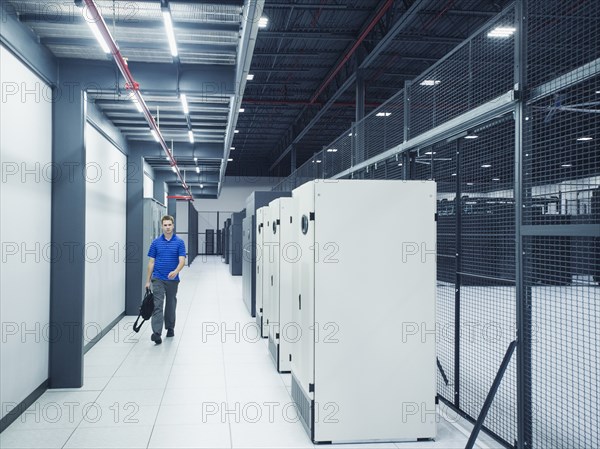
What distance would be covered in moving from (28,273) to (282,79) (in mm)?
10854

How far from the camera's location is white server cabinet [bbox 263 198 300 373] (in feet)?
16.6

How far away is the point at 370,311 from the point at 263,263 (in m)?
3.47

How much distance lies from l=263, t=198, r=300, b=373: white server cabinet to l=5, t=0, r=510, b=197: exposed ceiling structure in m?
1.44

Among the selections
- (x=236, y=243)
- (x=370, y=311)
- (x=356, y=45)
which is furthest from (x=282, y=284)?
(x=236, y=243)

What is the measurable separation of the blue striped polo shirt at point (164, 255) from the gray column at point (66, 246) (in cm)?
189

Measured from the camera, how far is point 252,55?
607cm

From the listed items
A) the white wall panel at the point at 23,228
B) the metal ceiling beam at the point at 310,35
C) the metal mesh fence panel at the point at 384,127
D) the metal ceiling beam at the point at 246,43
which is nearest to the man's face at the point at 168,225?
the metal ceiling beam at the point at 246,43

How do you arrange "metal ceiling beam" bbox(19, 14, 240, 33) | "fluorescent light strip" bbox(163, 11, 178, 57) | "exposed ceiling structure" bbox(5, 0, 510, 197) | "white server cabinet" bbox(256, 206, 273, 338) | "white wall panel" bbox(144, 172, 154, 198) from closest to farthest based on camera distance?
"fluorescent light strip" bbox(163, 11, 178, 57) → "metal ceiling beam" bbox(19, 14, 240, 33) → "exposed ceiling structure" bbox(5, 0, 510, 197) → "white server cabinet" bbox(256, 206, 273, 338) → "white wall panel" bbox(144, 172, 154, 198)

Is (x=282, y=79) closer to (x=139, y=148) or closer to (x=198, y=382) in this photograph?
(x=139, y=148)

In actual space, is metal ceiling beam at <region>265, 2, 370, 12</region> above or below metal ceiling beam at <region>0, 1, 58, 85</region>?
above

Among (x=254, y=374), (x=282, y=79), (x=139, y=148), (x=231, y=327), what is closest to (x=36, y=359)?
→ (x=254, y=374)

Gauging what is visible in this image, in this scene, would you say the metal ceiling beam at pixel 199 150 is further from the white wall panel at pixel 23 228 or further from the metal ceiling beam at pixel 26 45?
the white wall panel at pixel 23 228

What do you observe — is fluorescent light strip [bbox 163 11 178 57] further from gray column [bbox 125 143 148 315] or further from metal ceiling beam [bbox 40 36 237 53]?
gray column [bbox 125 143 148 315]

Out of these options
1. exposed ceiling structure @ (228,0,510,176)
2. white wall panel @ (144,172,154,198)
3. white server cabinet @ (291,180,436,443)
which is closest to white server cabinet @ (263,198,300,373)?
white server cabinet @ (291,180,436,443)
